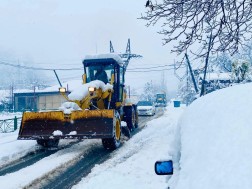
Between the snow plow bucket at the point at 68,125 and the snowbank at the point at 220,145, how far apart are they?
7.06 meters

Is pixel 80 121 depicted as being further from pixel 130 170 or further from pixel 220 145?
pixel 220 145

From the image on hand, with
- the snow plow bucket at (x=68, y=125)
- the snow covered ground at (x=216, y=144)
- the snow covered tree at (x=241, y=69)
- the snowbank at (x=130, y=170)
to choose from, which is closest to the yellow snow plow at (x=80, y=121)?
the snow plow bucket at (x=68, y=125)

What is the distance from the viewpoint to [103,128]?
946 cm

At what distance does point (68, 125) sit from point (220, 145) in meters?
8.25

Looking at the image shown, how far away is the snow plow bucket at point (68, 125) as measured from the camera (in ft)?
31.0

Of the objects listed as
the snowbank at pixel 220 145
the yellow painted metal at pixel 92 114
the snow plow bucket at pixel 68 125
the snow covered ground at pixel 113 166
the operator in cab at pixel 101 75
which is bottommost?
the snow covered ground at pixel 113 166

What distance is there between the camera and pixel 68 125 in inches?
384

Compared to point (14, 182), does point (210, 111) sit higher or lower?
higher

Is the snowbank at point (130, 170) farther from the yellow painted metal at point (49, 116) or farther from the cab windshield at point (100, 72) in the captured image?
the cab windshield at point (100, 72)

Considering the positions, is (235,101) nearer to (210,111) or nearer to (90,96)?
(210,111)

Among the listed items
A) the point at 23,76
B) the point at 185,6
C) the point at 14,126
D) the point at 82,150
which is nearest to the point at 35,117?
the point at 82,150

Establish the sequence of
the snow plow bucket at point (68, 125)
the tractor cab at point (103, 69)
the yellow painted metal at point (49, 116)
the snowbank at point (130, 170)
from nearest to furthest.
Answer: the snowbank at point (130, 170), the snow plow bucket at point (68, 125), the yellow painted metal at point (49, 116), the tractor cab at point (103, 69)

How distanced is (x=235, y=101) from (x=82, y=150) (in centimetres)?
826

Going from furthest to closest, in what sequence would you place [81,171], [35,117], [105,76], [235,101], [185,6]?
[105,76], [35,117], [81,171], [185,6], [235,101]
